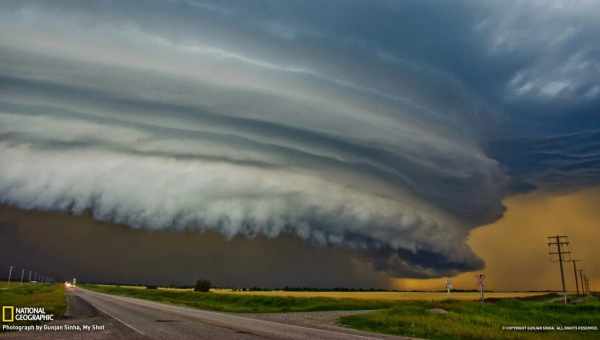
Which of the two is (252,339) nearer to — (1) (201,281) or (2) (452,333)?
(2) (452,333)

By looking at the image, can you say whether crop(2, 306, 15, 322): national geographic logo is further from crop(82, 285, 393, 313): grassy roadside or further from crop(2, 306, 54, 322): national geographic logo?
crop(82, 285, 393, 313): grassy roadside

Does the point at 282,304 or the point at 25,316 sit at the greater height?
the point at 25,316

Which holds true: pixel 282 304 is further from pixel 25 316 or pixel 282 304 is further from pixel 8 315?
pixel 25 316

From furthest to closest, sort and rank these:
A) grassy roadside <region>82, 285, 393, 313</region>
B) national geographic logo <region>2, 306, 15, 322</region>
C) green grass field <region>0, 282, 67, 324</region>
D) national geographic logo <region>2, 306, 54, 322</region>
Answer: grassy roadside <region>82, 285, 393, 313</region> → green grass field <region>0, 282, 67, 324</region> → national geographic logo <region>2, 306, 54, 322</region> → national geographic logo <region>2, 306, 15, 322</region>

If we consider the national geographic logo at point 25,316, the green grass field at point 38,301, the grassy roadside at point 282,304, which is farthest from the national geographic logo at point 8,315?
the grassy roadside at point 282,304

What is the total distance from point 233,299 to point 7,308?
52597 mm

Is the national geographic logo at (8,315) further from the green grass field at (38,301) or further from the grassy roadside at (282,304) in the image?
the grassy roadside at (282,304)

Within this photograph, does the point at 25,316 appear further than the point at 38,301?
No

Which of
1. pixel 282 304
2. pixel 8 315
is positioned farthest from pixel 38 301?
pixel 282 304

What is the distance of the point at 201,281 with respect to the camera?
147375mm

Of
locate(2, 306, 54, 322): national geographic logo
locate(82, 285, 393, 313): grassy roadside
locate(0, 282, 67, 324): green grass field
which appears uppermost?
locate(2, 306, 54, 322): national geographic logo

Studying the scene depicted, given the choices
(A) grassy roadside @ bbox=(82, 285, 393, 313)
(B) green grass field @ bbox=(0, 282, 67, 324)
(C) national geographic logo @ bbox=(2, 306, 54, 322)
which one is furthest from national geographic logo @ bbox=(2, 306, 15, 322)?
(A) grassy roadside @ bbox=(82, 285, 393, 313)

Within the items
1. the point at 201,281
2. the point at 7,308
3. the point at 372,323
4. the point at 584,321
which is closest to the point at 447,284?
the point at 584,321

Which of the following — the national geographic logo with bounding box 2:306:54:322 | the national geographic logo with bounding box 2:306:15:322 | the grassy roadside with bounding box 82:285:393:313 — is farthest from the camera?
the grassy roadside with bounding box 82:285:393:313
